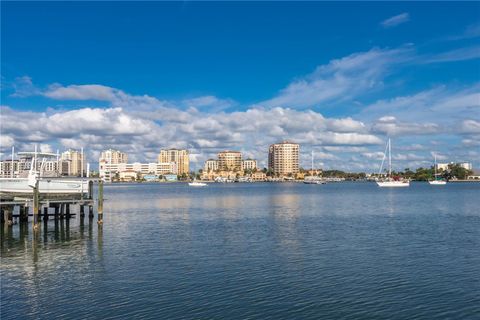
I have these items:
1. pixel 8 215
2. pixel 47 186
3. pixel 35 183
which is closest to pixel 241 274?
pixel 8 215

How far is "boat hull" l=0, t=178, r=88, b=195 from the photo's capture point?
170 ft

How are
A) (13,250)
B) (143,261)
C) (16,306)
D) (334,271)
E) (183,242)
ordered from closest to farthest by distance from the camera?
(16,306), (334,271), (143,261), (13,250), (183,242)

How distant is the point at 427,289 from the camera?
2452 centimetres

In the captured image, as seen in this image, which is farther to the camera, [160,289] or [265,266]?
[265,266]

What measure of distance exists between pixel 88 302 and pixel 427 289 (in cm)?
1666

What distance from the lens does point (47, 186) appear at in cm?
5341

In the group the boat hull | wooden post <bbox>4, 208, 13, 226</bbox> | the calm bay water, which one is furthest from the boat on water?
the calm bay water

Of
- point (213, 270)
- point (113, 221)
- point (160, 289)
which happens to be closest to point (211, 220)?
point (113, 221)

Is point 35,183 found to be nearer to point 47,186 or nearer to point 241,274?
point 47,186

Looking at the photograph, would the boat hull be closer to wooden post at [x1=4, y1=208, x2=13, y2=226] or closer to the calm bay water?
wooden post at [x1=4, y1=208, x2=13, y2=226]

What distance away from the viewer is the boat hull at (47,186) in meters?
51.9

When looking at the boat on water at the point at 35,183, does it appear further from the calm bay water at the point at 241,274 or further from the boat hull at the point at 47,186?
the calm bay water at the point at 241,274

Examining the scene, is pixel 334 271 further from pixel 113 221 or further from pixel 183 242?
pixel 113 221

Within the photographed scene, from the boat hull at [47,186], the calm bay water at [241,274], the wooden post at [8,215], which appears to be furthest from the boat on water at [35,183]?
the calm bay water at [241,274]
